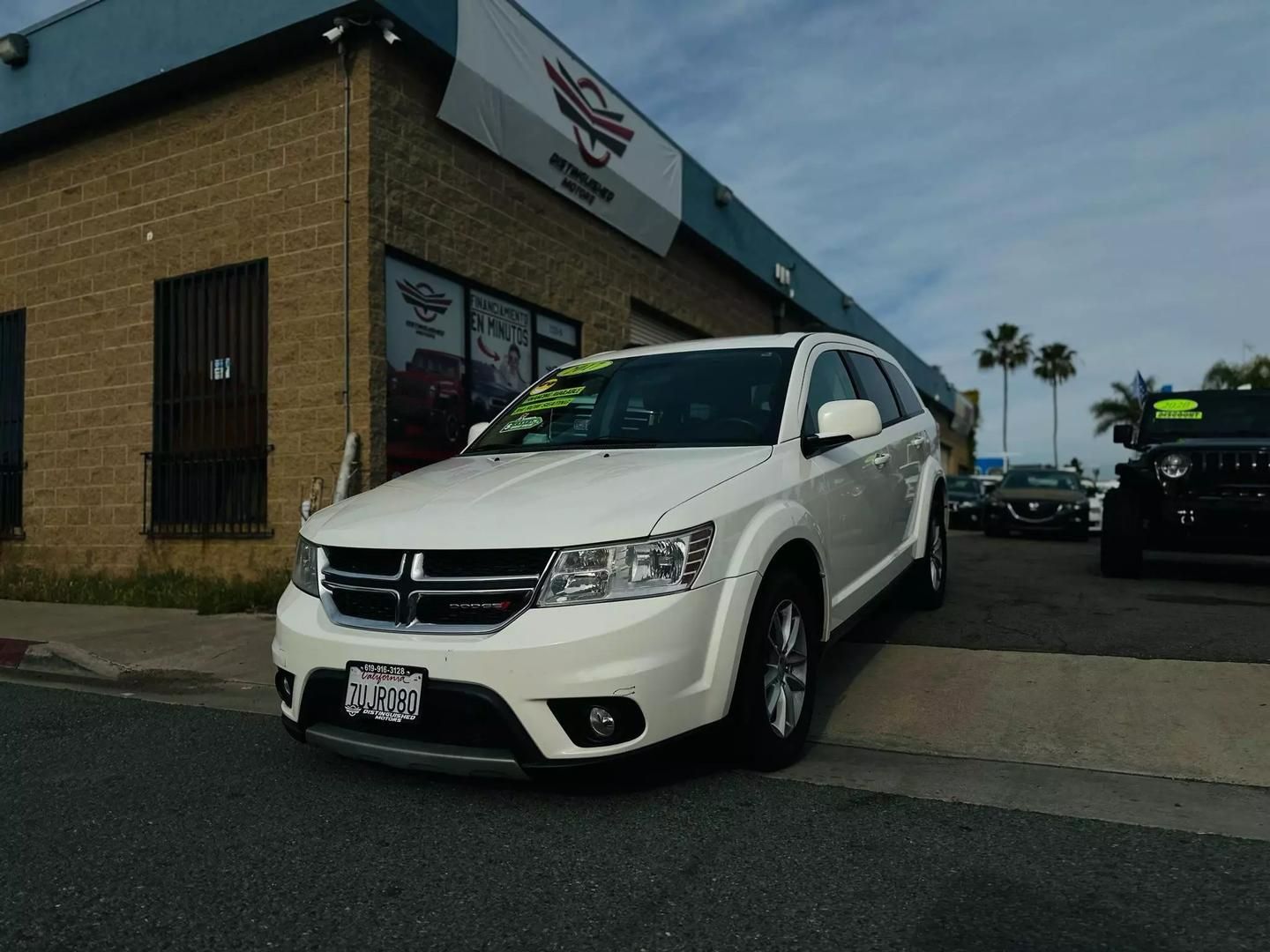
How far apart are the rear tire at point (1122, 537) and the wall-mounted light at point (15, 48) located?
1178 centimetres

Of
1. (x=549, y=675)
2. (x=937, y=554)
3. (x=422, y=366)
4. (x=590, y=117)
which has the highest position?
(x=590, y=117)

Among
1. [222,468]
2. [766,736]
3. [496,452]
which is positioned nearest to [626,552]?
[766,736]

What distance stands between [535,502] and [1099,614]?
4.88m

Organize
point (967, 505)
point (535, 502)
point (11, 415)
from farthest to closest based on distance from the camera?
1. point (967, 505)
2. point (11, 415)
3. point (535, 502)

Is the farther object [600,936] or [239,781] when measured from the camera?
[239,781]

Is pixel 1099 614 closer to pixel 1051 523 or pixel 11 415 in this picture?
pixel 1051 523

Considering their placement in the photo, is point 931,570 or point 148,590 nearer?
point 931,570

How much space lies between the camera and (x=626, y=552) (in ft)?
10.4

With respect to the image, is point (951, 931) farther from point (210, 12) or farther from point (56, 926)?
point (210, 12)

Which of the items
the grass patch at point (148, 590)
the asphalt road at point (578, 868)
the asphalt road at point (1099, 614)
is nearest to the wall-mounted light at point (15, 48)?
the grass patch at point (148, 590)

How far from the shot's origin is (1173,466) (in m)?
8.43

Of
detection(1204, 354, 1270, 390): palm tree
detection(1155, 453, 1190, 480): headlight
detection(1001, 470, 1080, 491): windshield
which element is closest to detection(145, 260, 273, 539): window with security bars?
detection(1155, 453, 1190, 480): headlight

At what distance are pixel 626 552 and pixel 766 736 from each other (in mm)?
962

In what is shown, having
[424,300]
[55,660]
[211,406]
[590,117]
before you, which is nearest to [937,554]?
[424,300]
